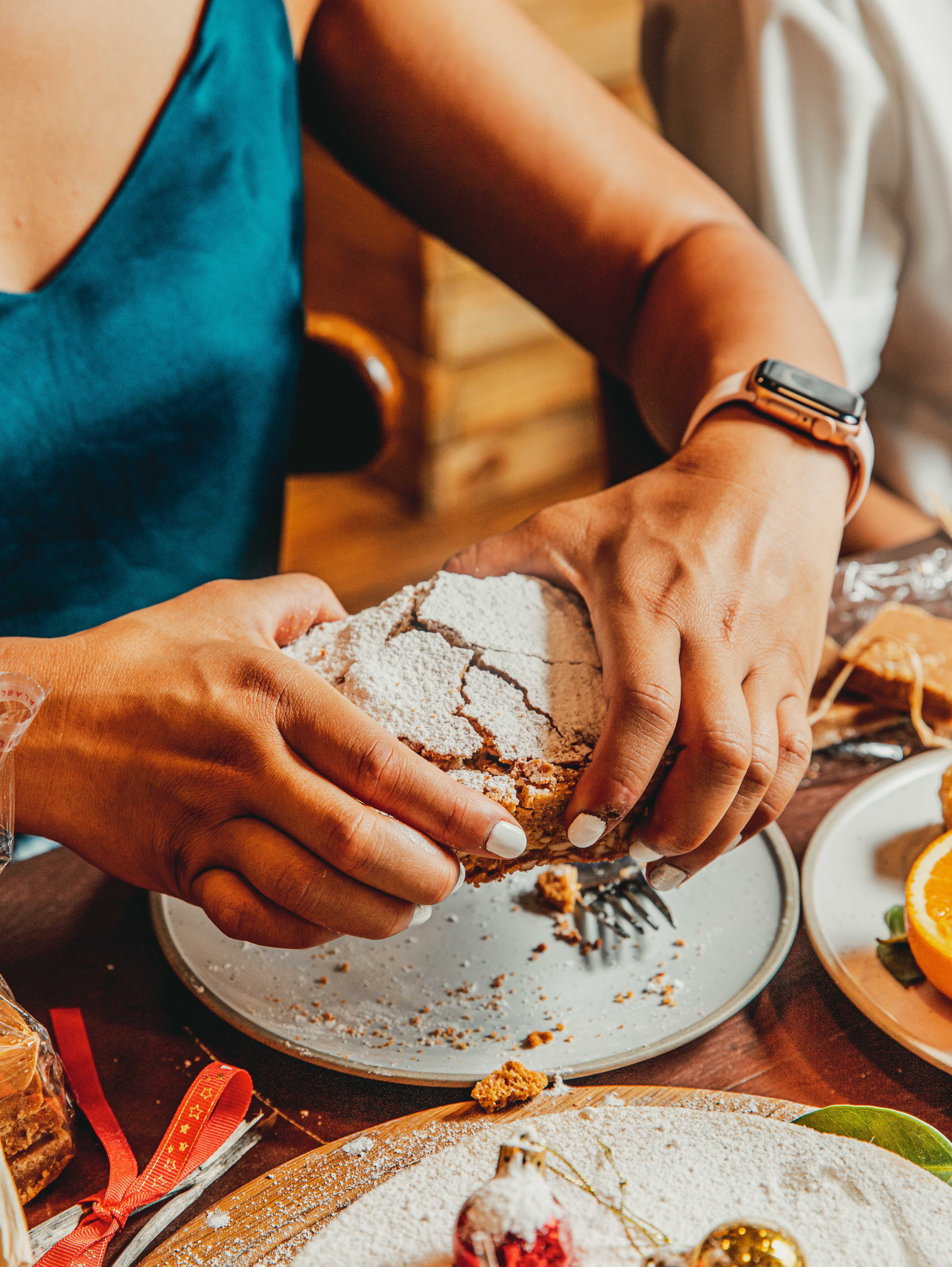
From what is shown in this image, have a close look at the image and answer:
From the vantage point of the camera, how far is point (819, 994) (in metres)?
0.68

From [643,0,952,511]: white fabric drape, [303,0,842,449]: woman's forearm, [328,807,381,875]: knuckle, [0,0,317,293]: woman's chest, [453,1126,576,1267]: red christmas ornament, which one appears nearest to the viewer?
[453,1126,576,1267]: red christmas ornament

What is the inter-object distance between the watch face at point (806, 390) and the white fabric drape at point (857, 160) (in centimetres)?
65

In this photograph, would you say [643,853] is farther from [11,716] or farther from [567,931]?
[11,716]

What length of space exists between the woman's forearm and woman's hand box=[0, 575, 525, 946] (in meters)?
0.53

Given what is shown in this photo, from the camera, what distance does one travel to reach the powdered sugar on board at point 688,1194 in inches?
19.4

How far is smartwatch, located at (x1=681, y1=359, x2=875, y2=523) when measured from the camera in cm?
83

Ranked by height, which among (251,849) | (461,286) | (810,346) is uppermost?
(810,346)

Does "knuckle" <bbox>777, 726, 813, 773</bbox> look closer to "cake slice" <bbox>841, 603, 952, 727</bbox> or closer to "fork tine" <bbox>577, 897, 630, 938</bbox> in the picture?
"fork tine" <bbox>577, 897, 630, 938</bbox>

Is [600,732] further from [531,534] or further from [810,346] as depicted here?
[810,346]

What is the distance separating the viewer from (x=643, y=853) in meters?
0.68

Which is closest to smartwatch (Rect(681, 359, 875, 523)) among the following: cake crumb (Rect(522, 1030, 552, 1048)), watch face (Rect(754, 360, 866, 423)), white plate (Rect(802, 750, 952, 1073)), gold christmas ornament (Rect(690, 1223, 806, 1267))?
watch face (Rect(754, 360, 866, 423))

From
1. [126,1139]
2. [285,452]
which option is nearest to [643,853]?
[126,1139]

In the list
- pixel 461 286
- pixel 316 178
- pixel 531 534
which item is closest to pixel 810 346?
pixel 531 534

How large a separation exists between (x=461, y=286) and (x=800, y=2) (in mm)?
1318
